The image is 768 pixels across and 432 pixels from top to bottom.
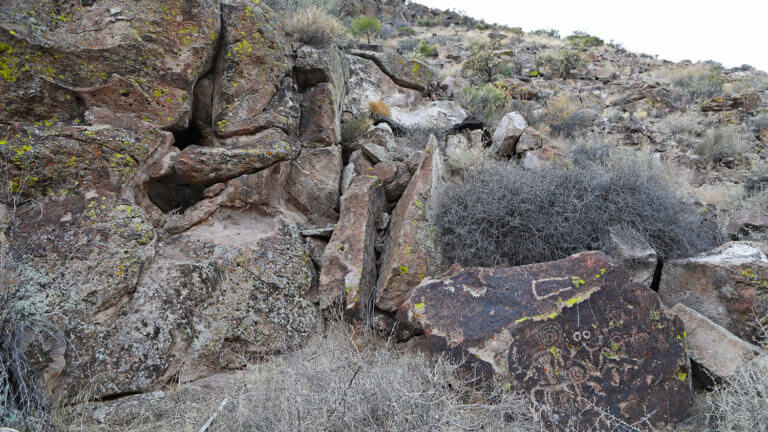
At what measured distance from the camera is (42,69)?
371 cm

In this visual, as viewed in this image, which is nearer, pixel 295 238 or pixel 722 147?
pixel 295 238

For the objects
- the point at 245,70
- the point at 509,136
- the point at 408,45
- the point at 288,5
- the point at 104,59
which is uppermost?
the point at 408,45


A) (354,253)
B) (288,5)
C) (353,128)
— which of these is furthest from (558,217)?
(288,5)

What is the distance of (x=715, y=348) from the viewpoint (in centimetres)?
297

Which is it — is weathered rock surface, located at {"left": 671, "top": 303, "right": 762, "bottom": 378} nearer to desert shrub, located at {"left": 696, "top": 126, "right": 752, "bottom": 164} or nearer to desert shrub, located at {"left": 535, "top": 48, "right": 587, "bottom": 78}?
desert shrub, located at {"left": 696, "top": 126, "right": 752, "bottom": 164}

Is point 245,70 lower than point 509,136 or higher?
higher

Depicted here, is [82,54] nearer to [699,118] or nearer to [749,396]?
[749,396]

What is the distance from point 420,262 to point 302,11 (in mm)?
5358

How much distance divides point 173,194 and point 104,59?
1.52 meters

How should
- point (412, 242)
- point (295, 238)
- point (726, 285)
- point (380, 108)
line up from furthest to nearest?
point (380, 108) → point (295, 238) → point (412, 242) → point (726, 285)

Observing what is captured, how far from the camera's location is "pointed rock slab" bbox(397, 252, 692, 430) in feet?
8.66

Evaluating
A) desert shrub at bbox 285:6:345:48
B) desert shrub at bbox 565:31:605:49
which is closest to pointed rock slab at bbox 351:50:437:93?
desert shrub at bbox 285:6:345:48

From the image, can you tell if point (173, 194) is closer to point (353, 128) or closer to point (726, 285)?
point (353, 128)

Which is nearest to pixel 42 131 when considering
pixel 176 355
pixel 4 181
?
pixel 4 181
